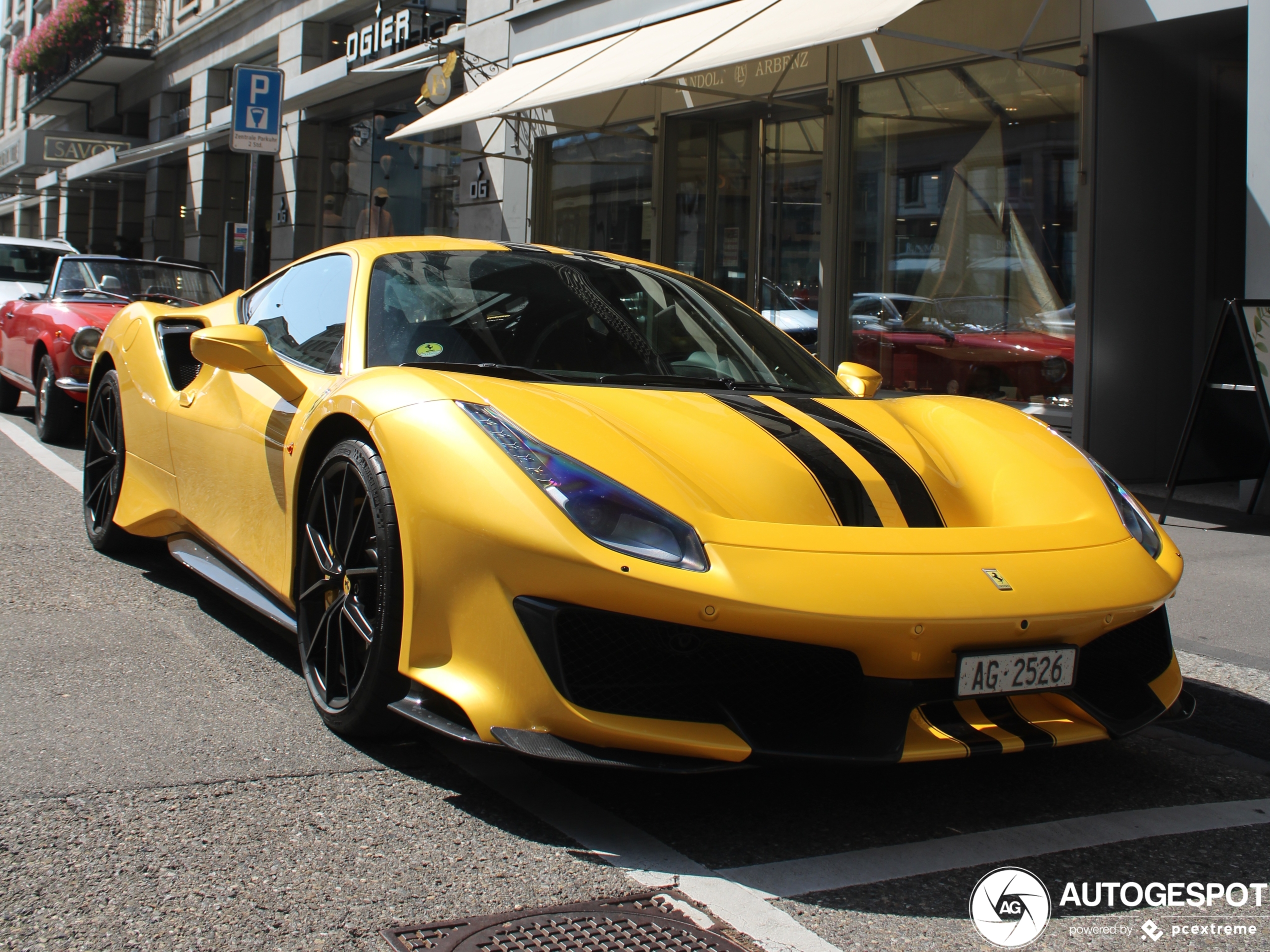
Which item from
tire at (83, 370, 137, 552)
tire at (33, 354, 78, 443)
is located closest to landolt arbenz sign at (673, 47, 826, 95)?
tire at (33, 354, 78, 443)

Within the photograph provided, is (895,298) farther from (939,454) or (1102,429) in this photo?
(939,454)

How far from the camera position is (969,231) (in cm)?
980

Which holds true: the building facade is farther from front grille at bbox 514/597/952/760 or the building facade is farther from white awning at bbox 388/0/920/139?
front grille at bbox 514/597/952/760

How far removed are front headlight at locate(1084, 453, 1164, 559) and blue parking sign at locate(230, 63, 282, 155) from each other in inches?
382

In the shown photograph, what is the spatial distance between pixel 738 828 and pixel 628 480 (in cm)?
77

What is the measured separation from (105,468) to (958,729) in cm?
400

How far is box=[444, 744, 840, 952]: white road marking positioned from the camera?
2.25 meters

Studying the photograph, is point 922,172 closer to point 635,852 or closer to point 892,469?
point 892,469

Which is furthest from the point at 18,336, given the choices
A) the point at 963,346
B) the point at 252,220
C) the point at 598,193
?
the point at 963,346

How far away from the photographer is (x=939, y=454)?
10.9ft

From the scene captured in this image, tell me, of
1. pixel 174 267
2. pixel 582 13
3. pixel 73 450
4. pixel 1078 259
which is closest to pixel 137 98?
pixel 582 13

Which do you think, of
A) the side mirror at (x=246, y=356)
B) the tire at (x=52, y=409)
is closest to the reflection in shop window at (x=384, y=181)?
the tire at (x=52, y=409)

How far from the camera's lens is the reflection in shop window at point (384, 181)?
56.9 feet

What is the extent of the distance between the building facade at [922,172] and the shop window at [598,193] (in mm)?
33
